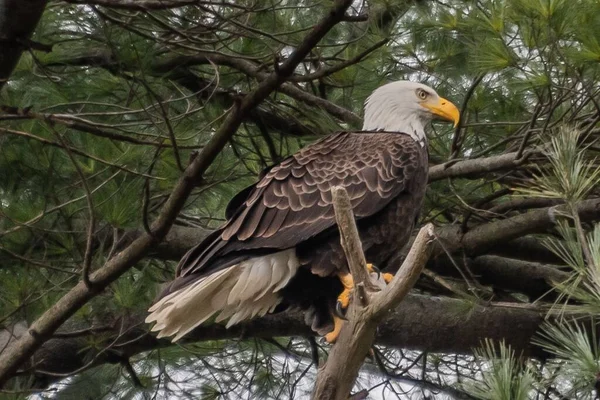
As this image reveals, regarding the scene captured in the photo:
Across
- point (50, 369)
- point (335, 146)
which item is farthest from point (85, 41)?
point (50, 369)

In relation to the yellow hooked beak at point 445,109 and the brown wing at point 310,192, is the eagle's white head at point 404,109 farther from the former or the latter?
the brown wing at point 310,192

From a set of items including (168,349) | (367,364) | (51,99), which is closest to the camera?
(51,99)

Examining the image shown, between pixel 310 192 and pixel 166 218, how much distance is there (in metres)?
0.56

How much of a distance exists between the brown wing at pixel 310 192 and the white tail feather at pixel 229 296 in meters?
0.06

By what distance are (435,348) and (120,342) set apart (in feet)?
4.23

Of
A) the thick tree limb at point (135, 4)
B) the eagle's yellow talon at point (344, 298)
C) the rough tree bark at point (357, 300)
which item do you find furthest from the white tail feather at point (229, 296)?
the thick tree limb at point (135, 4)

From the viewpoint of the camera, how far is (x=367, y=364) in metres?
5.40

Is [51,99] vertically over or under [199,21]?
under

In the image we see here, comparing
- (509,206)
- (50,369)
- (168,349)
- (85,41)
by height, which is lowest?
(50,369)

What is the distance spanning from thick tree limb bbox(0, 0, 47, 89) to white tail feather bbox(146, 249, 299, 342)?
34.2 inches

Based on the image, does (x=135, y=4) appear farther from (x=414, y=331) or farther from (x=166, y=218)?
(x=414, y=331)

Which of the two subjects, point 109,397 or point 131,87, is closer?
point 131,87

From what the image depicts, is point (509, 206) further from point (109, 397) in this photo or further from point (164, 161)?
point (109, 397)

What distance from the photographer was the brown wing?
3.87m
